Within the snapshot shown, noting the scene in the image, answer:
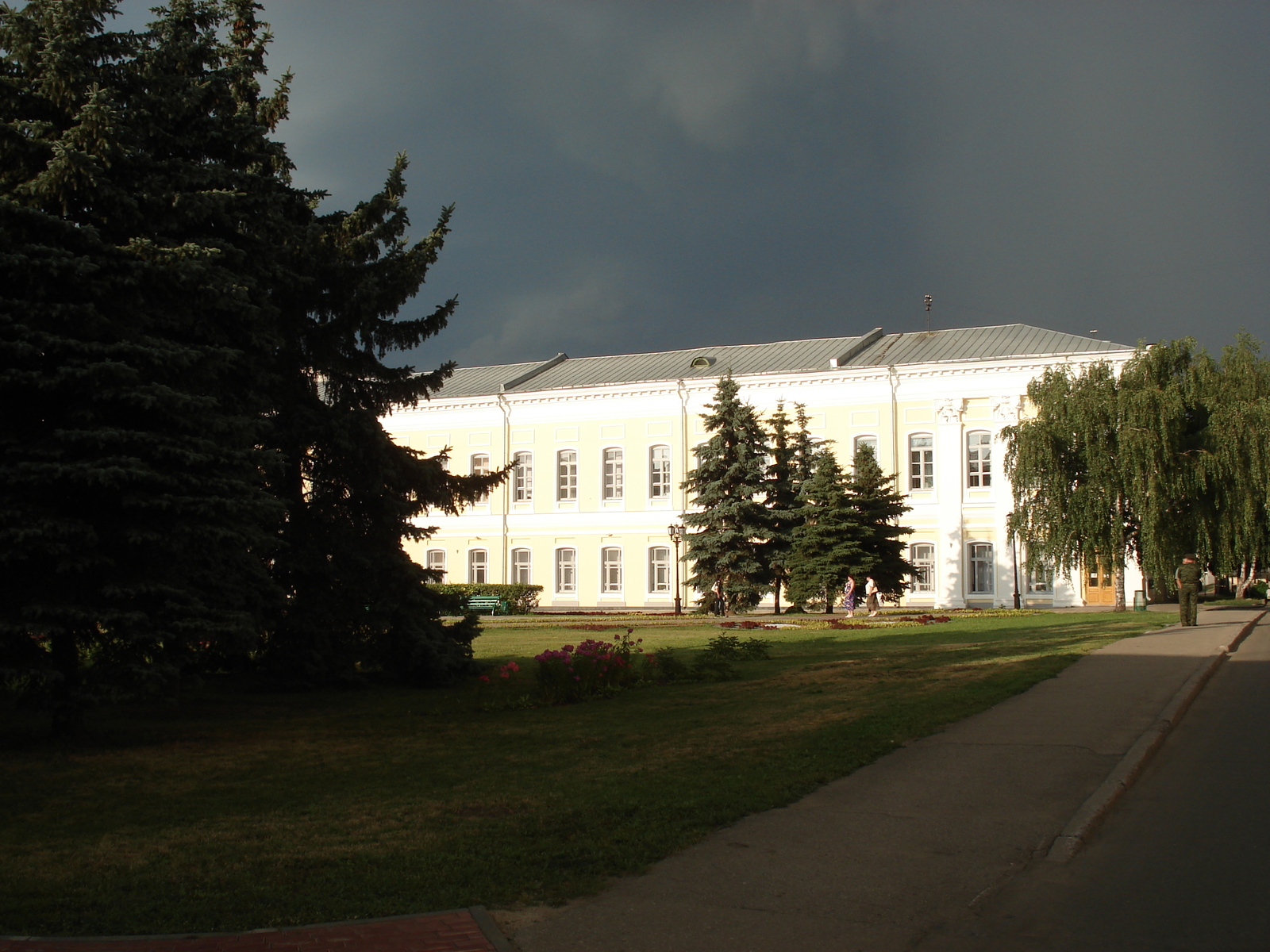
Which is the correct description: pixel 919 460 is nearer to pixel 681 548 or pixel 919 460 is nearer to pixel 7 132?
pixel 681 548

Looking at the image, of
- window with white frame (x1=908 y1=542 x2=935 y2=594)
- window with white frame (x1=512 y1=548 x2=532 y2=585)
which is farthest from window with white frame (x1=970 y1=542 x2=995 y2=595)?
window with white frame (x1=512 y1=548 x2=532 y2=585)

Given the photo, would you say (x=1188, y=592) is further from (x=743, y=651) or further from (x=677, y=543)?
(x=677, y=543)

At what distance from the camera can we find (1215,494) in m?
28.8

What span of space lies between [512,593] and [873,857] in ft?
131

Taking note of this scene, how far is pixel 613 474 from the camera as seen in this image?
47.7 m

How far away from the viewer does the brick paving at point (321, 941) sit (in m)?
4.47

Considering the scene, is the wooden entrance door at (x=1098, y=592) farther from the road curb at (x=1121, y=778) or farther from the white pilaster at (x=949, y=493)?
the road curb at (x=1121, y=778)

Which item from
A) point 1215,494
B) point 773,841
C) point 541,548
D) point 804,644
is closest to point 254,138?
point 773,841

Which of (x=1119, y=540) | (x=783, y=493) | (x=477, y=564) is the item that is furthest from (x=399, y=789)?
(x=477, y=564)

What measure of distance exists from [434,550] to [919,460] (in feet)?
75.6

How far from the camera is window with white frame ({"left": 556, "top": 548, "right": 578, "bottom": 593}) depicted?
4784 cm

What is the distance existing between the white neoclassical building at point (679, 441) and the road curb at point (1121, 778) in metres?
29.1

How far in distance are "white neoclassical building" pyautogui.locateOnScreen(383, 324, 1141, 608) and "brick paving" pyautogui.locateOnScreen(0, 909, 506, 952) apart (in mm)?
36025

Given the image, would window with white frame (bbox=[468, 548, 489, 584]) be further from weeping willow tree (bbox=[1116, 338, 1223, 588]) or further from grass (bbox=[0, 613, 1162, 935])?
grass (bbox=[0, 613, 1162, 935])
